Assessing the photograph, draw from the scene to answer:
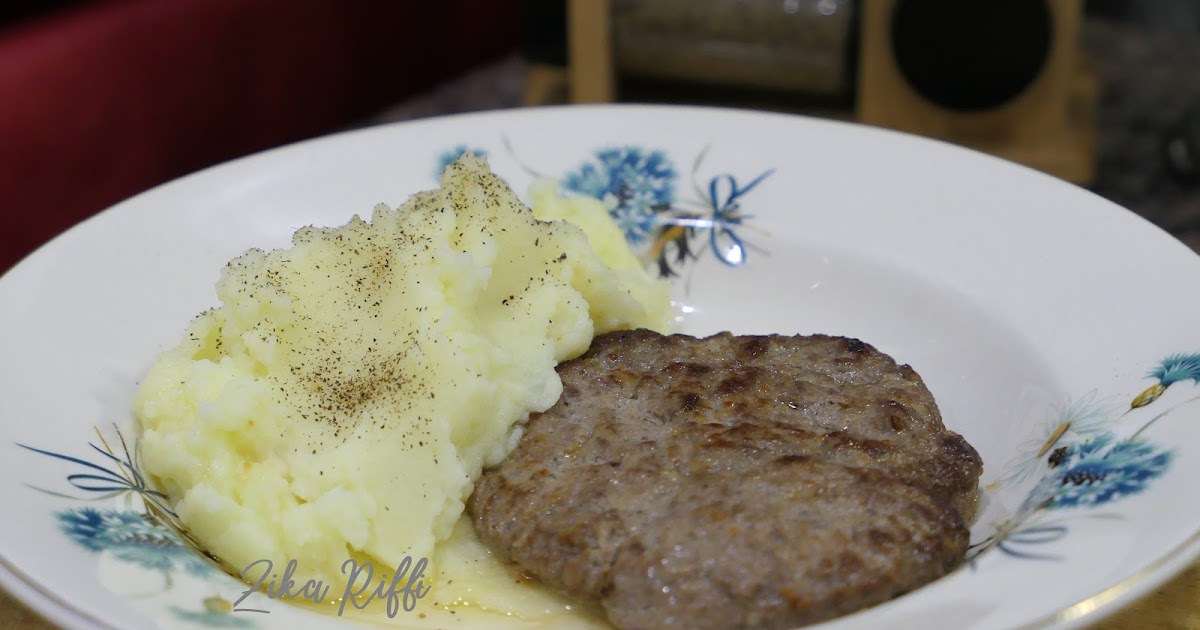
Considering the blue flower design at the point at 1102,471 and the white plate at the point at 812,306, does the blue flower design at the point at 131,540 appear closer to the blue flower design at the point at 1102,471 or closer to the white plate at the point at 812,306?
the white plate at the point at 812,306

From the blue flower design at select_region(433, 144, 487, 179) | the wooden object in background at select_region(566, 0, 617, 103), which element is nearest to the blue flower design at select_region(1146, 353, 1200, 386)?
the blue flower design at select_region(433, 144, 487, 179)

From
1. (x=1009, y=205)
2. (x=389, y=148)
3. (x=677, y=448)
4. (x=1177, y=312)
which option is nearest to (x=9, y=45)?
(x=389, y=148)

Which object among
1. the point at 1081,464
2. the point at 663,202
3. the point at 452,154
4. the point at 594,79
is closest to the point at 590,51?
the point at 594,79

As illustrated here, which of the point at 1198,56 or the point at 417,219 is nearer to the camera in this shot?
the point at 417,219

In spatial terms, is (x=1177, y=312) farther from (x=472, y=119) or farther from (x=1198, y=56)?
(x=1198, y=56)

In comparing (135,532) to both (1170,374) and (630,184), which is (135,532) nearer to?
(630,184)

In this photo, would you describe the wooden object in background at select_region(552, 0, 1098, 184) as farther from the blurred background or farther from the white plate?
the white plate

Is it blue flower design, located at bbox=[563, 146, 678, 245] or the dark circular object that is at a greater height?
the dark circular object
